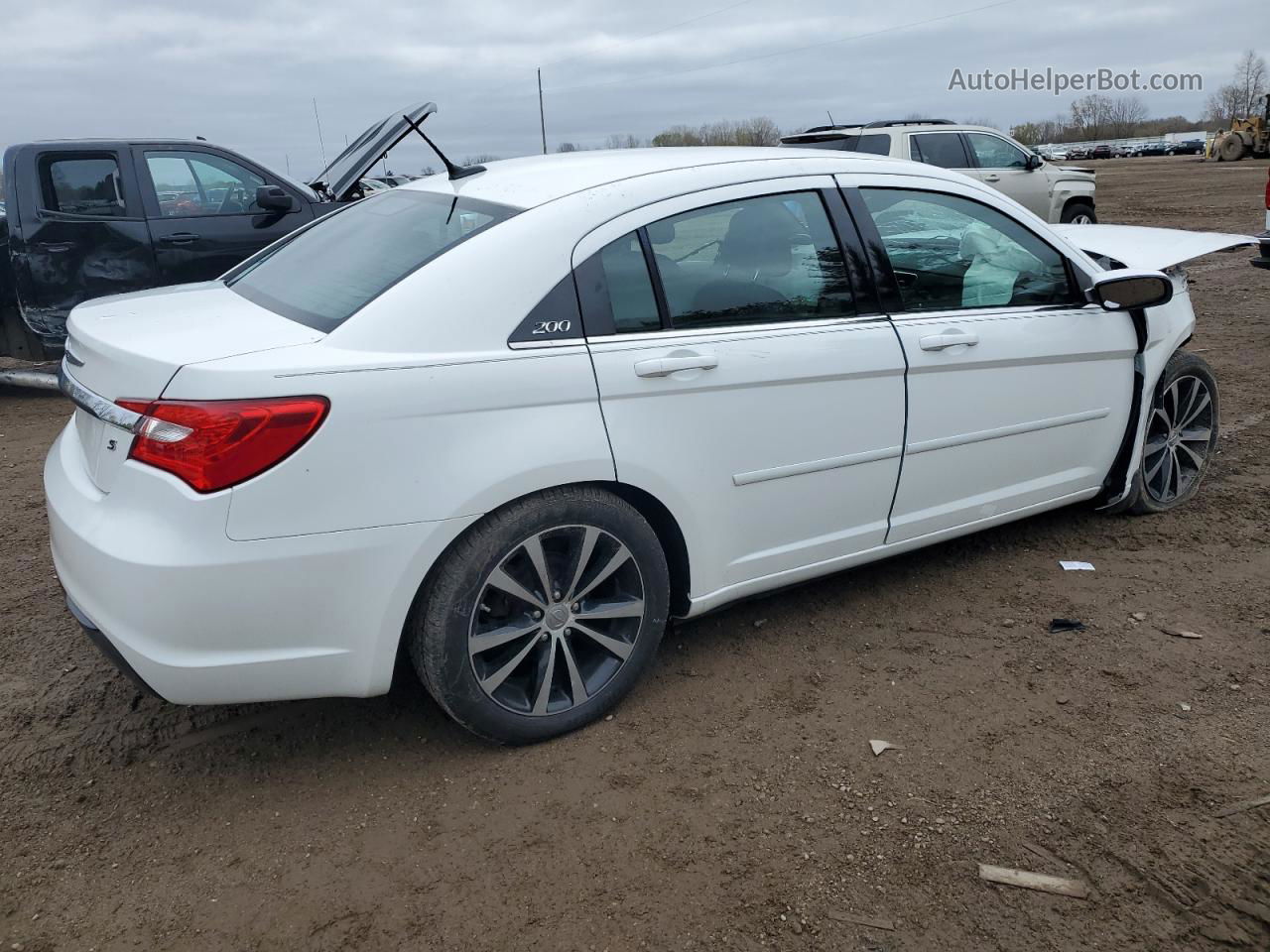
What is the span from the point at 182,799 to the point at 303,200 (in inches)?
246

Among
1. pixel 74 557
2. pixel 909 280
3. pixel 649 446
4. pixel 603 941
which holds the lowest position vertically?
pixel 603 941

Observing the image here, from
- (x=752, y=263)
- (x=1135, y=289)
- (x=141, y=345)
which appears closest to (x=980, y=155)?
(x=1135, y=289)

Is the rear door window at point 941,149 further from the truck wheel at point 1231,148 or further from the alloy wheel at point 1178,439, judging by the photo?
the truck wheel at point 1231,148

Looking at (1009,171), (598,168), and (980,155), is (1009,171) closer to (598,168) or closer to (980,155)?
(980,155)

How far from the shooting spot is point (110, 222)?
7445 millimetres

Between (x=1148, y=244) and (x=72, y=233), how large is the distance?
700 centimetres

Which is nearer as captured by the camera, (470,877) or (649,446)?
(470,877)

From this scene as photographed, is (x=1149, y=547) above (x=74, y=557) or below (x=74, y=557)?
below

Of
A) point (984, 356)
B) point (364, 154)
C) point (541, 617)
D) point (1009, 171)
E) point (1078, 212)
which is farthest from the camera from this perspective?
point (1078, 212)

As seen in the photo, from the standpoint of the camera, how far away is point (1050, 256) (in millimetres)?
3926

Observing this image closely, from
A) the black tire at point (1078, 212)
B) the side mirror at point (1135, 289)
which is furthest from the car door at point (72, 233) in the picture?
the black tire at point (1078, 212)

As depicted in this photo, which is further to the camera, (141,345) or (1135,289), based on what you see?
(1135,289)

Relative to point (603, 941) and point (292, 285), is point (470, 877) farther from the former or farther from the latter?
point (292, 285)

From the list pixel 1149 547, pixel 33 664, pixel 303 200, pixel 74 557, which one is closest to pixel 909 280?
pixel 1149 547
